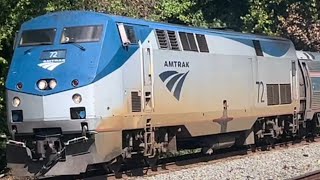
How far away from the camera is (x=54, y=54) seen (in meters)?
12.8

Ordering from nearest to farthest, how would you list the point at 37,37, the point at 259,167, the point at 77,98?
the point at 77,98 < the point at 37,37 < the point at 259,167

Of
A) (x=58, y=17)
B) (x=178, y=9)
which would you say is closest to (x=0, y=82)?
(x=58, y=17)

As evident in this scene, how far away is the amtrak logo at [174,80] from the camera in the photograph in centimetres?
1445

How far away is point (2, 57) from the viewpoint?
51.7ft

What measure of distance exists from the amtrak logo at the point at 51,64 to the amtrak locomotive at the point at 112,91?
2cm

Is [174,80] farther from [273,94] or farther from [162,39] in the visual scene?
[273,94]

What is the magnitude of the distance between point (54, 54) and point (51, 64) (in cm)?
23

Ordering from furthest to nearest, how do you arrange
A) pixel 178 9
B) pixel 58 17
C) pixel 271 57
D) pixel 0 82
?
pixel 178 9
pixel 271 57
pixel 0 82
pixel 58 17

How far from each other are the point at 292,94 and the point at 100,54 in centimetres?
961

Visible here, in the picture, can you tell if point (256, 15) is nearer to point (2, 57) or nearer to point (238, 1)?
point (238, 1)

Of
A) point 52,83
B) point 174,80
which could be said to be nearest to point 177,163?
point 174,80

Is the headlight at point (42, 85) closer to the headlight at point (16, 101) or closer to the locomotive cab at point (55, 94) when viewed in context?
the locomotive cab at point (55, 94)

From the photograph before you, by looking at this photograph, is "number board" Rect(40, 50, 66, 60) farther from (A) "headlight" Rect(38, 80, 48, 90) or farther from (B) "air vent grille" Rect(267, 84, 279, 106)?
(B) "air vent grille" Rect(267, 84, 279, 106)

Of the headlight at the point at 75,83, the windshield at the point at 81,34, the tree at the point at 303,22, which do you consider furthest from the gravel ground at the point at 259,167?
the tree at the point at 303,22
